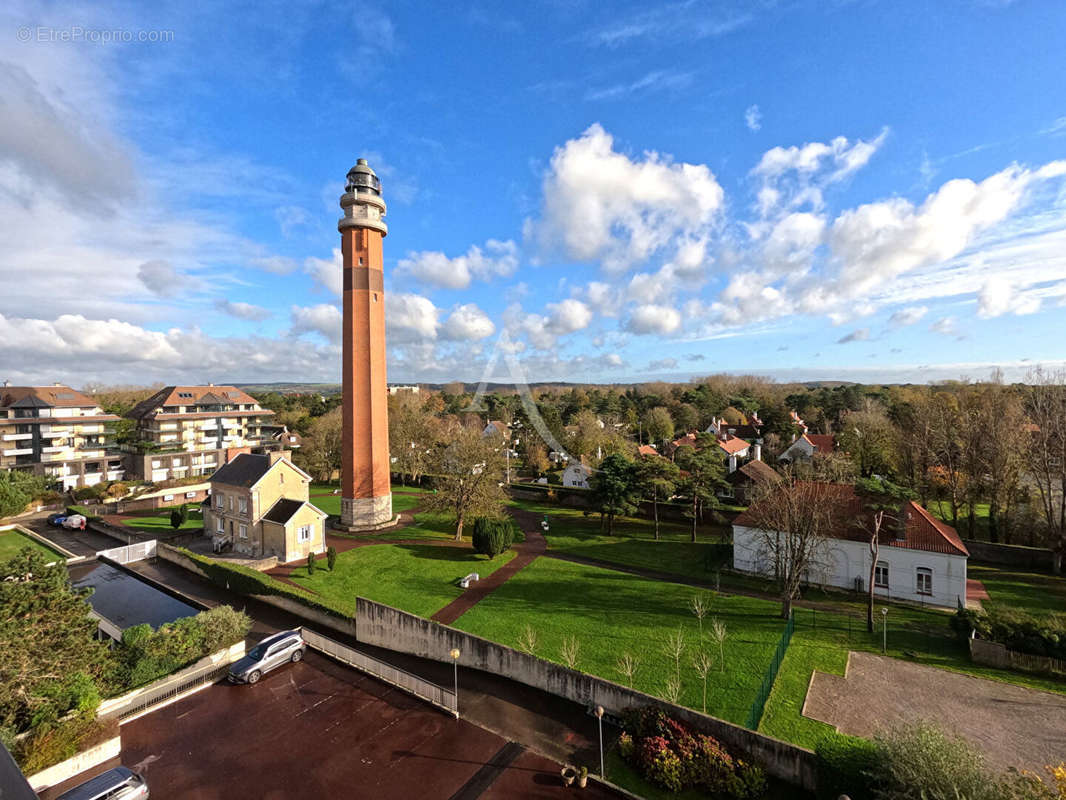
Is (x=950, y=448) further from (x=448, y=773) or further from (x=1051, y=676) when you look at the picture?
(x=448, y=773)

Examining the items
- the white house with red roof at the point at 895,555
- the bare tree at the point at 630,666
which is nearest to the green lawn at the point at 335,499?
the bare tree at the point at 630,666

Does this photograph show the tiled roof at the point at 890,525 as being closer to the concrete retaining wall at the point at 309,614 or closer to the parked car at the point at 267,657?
the concrete retaining wall at the point at 309,614

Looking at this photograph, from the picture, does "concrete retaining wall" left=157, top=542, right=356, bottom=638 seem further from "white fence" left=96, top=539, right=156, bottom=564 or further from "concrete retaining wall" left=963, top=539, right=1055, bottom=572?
"concrete retaining wall" left=963, top=539, right=1055, bottom=572

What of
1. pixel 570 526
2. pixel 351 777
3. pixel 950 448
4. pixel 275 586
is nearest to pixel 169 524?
pixel 275 586

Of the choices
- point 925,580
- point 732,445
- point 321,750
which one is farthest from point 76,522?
point 732,445

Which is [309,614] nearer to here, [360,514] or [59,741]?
[59,741]
